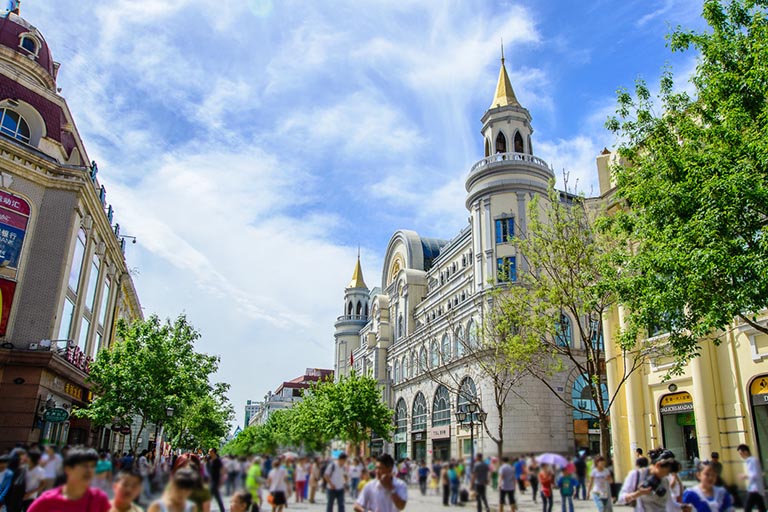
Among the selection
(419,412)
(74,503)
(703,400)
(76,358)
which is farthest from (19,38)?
Result: (419,412)

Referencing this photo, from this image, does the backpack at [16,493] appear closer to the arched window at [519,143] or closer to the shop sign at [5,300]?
the shop sign at [5,300]

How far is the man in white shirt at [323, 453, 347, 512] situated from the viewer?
4.76m

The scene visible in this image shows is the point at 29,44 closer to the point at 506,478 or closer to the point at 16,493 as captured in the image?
the point at 16,493

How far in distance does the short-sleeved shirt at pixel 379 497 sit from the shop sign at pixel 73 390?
28.9 m

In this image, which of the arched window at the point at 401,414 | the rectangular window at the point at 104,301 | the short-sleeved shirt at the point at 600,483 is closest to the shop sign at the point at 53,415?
A: the rectangular window at the point at 104,301

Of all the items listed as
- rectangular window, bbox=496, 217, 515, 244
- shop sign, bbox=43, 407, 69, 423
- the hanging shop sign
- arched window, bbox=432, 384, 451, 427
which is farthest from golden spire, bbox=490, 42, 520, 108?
shop sign, bbox=43, 407, 69, 423

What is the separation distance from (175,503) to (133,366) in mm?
24845

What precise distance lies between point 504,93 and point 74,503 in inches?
1997

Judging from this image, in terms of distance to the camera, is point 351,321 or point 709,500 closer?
point 709,500

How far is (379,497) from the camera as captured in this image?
15.8ft

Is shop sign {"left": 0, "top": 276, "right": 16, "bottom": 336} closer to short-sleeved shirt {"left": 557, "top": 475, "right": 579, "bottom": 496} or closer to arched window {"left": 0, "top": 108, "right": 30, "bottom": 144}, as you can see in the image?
arched window {"left": 0, "top": 108, "right": 30, "bottom": 144}

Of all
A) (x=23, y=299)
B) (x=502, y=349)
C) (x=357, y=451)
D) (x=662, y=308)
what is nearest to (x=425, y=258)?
(x=502, y=349)

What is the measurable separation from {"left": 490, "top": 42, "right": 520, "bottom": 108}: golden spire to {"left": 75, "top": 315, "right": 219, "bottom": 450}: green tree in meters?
32.0

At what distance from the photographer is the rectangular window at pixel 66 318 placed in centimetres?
2903
